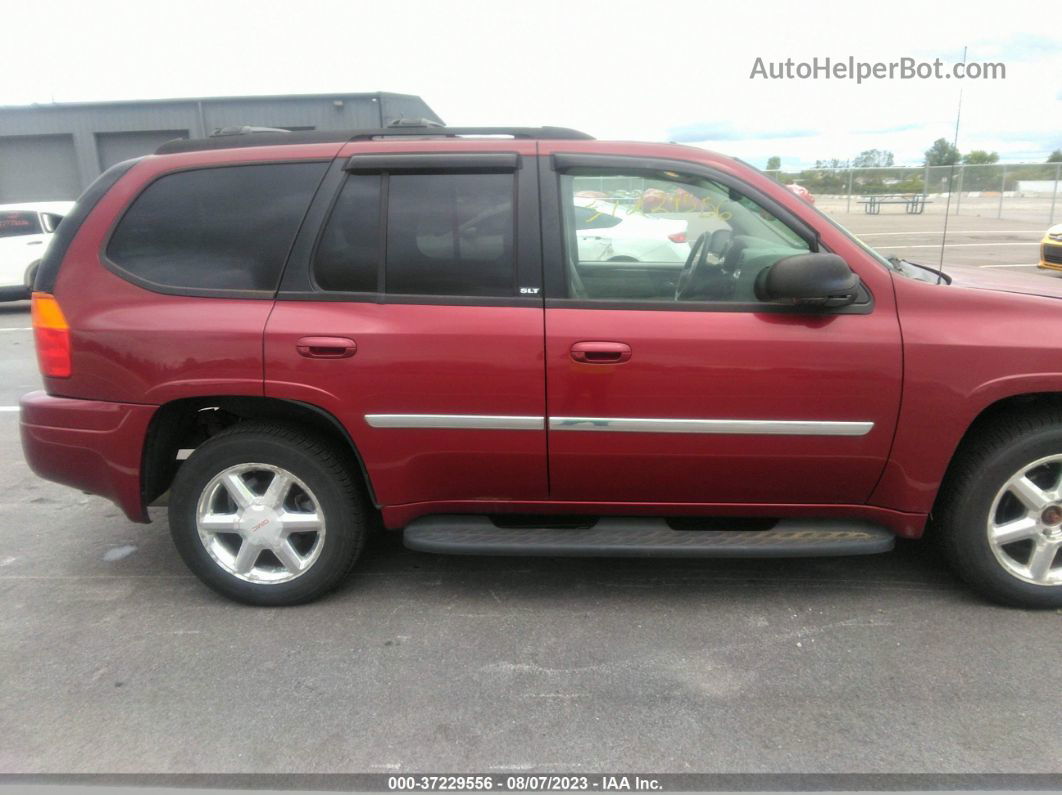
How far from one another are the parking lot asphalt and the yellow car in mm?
9387

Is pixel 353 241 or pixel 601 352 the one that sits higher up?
pixel 353 241

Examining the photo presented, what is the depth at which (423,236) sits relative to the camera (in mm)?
3150

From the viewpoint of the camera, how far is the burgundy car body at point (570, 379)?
2977 millimetres

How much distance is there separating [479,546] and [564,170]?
1.52m

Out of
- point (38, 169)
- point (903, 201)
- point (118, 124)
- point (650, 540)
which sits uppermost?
point (118, 124)

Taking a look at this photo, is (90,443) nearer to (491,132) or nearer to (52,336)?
(52,336)

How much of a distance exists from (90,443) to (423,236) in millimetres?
1590

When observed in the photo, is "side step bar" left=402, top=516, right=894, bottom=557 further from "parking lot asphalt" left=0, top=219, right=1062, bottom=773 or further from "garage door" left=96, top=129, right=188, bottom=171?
"garage door" left=96, top=129, right=188, bottom=171

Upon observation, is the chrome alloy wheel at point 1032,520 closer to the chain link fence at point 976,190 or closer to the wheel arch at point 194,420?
the wheel arch at point 194,420

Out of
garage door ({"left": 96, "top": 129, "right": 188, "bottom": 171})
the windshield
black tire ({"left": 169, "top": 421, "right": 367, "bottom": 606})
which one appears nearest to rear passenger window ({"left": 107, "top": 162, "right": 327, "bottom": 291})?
black tire ({"left": 169, "top": 421, "right": 367, "bottom": 606})

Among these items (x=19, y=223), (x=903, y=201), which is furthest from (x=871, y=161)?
(x=19, y=223)

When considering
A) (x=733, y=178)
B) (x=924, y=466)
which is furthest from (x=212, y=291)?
(x=924, y=466)

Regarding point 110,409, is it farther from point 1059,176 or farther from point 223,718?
point 1059,176

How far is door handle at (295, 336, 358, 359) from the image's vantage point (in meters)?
3.06
